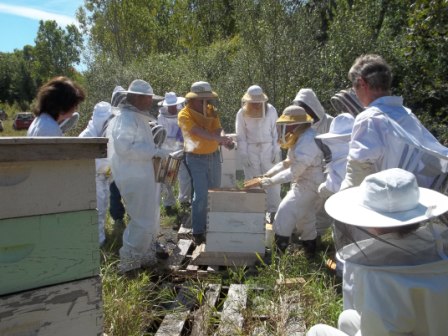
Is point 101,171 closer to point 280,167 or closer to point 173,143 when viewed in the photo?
point 280,167

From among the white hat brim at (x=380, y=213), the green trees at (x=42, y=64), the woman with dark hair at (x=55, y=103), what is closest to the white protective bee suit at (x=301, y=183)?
the woman with dark hair at (x=55, y=103)

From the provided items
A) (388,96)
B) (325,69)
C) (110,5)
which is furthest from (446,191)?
(110,5)

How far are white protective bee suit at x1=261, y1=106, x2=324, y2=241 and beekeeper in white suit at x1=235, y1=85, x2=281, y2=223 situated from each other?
1.32 m

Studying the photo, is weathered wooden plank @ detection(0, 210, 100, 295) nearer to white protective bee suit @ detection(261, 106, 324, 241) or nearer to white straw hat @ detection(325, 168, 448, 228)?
white straw hat @ detection(325, 168, 448, 228)

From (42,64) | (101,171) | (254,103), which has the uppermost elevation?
(42,64)

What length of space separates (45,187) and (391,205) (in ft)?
4.32

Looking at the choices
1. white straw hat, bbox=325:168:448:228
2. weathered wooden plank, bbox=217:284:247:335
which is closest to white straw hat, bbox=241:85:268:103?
weathered wooden plank, bbox=217:284:247:335

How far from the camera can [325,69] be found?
8773 millimetres

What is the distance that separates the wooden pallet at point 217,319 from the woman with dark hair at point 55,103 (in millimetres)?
1533

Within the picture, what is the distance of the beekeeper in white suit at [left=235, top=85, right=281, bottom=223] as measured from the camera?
5934 millimetres

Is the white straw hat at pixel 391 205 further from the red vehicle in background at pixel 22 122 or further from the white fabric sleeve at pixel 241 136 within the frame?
the red vehicle in background at pixel 22 122

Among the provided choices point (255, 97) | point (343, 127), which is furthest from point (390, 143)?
point (255, 97)

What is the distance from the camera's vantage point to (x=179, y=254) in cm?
458

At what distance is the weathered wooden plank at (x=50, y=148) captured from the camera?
5.61 ft
